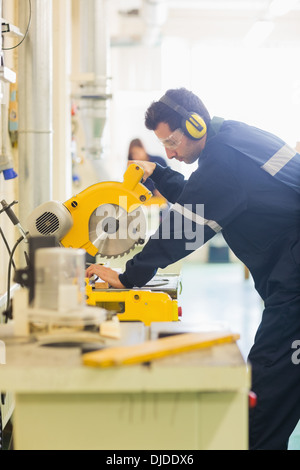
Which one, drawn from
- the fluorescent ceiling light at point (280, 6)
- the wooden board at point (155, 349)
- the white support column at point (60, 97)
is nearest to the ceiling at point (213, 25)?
the fluorescent ceiling light at point (280, 6)

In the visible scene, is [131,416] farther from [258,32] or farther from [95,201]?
[258,32]

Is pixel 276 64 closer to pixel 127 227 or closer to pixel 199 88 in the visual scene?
pixel 199 88

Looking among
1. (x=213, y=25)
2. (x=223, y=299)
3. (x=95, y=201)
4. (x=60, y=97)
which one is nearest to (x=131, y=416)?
(x=95, y=201)

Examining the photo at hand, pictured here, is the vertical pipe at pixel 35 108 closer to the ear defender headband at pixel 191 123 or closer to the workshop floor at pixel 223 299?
the ear defender headband at pixel 191 123

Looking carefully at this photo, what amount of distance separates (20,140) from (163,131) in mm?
619

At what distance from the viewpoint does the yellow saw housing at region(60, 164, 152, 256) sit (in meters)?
2.08

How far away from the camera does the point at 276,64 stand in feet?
26.8

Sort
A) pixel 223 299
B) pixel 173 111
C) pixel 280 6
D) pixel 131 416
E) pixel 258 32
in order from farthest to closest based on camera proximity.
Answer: pixel 258 32
pixel 223 299
pixel 280 6
pixel 173 111
pixel 131 416

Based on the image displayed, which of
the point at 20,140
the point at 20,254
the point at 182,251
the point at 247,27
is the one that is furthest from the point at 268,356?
the point at 247,27

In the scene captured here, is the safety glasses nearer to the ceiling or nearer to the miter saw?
the miter saw

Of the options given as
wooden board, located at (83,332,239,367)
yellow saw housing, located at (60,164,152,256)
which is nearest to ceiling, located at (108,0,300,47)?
yellow saw housing, located at (60,164,152,256)

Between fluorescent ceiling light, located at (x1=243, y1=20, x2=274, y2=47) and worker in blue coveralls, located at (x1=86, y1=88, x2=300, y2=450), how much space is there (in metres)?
4.61

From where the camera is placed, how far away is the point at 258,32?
22.3 feet

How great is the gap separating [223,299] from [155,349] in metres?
4.92
